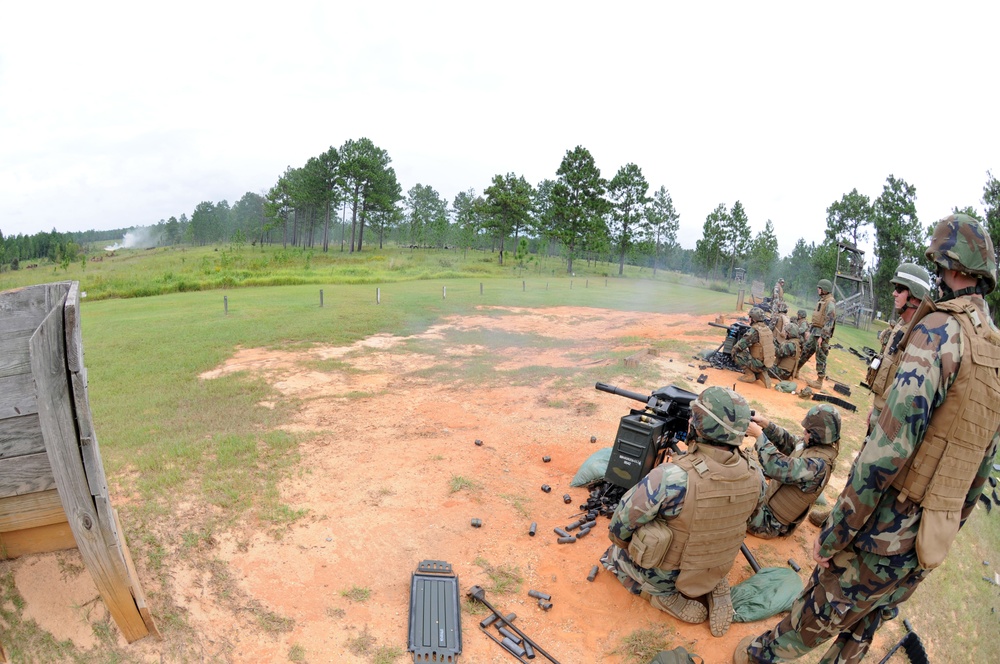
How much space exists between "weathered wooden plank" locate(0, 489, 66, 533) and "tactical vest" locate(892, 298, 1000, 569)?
5094mm

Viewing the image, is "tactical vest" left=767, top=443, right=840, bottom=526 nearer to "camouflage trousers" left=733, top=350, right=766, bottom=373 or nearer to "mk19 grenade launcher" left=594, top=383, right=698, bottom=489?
"mk19 grenade launcher" left=594, top=383, right=698, bottom=489

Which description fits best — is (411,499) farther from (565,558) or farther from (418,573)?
(565,558)

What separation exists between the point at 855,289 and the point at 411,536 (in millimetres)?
35547

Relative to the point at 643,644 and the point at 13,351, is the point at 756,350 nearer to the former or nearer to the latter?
the point at 643,644

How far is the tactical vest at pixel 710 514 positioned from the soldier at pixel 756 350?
781cm

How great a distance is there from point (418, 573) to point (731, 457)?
285 centimetres

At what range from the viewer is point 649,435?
496 cm

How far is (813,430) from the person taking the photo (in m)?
4.86

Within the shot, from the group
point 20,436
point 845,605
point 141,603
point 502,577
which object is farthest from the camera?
point 502,577

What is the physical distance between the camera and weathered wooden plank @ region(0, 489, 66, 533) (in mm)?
3123

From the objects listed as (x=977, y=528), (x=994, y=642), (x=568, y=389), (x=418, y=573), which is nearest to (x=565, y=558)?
(x=418, y=573)

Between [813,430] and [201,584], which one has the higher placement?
[813,430]

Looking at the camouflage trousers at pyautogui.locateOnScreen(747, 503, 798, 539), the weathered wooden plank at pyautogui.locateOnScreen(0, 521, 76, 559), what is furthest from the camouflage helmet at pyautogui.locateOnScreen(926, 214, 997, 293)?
the weathered wooden plank at pyautogui.locateOnScreen(0, 521, 76, 559)

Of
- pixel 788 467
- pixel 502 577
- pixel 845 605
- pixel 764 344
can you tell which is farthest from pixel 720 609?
pixel 764 344
